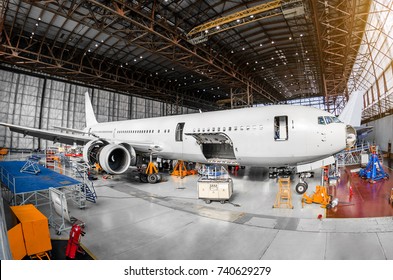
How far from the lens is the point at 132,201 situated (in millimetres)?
9539

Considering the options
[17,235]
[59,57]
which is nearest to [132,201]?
[17,235]

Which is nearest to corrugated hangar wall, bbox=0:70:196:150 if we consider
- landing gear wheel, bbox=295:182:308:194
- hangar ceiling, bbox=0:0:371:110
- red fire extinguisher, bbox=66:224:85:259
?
hangar ceiling, bbox=0:0:371:110

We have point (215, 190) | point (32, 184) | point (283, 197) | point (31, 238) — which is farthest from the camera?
point (283, 197)

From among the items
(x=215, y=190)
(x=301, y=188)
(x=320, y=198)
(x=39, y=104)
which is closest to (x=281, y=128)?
(x=301, y=188)

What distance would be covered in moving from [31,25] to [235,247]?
2966 centimetres

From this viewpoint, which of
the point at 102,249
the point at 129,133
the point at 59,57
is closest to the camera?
the point at 102,249

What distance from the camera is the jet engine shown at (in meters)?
11.2

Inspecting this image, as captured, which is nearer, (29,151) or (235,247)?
(235,247)

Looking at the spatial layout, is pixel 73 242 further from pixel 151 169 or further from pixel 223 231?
pixel 151 169

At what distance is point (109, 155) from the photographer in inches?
447

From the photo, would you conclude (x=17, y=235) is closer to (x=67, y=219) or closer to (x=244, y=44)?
(x=67, y=219)

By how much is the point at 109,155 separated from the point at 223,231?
25.0 feet

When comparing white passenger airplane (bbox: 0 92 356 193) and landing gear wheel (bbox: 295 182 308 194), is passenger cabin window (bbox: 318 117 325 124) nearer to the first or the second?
white passenger airplane (bbox: 0 92 356 193)

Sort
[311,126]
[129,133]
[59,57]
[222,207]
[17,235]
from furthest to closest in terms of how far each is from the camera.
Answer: [59,57], [129,133], [311,126], [222,207], [17,235]
